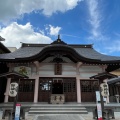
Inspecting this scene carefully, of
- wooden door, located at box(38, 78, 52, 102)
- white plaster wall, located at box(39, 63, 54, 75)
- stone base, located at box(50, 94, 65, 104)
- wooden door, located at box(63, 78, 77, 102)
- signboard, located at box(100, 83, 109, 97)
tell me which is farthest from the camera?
white plaster wall, located at box(39, 63, 54, 75)

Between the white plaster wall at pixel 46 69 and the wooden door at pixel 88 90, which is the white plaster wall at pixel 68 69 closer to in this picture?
the white plaster wall at pixel 46 69

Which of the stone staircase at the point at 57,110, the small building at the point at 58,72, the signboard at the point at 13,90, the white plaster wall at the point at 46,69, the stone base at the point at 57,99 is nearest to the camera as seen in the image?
the signboard at the point at 13,90

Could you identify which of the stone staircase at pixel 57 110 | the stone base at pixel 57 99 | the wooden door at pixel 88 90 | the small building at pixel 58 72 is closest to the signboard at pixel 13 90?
the stone staircase at pixel 57 110

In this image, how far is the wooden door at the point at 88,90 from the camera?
1112 centimetres

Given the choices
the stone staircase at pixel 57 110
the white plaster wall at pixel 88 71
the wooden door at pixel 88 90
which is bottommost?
the stone staircase at pixel 57 110

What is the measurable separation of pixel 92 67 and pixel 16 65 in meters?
6.61

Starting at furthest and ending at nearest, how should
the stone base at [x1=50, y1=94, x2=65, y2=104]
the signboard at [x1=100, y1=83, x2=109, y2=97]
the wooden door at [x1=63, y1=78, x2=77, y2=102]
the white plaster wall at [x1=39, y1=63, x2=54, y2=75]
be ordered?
1. the white plaster wall at [x1=39, y1=63, x2=54, y2=75]
2. the wooden door at [x1=63, y1=78, x2=77, y2=102]
3. the stone base at [x1=50, y1=94, x2=65, y2=104]
4. the signboard at [x1=100, y1=83, x2=109, y2=97]

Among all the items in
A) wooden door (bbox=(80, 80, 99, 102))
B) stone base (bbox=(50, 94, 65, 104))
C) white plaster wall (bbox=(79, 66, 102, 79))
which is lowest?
stone base (bbox=(50, 94, 65, 104))

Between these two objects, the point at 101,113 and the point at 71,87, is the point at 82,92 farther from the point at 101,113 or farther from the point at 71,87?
the point at 101,113

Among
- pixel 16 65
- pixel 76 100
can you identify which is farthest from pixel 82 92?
pixel 16 65

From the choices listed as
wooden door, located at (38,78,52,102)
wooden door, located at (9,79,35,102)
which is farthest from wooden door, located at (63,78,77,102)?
wooden door, located at (9,79,35,102)

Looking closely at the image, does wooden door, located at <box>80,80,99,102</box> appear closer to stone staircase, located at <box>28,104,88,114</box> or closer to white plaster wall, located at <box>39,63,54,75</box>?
stone staircase, located at <box>28,104,88,114</box>

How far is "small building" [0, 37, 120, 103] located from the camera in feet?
35.3

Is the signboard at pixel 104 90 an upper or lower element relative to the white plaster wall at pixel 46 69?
lower
